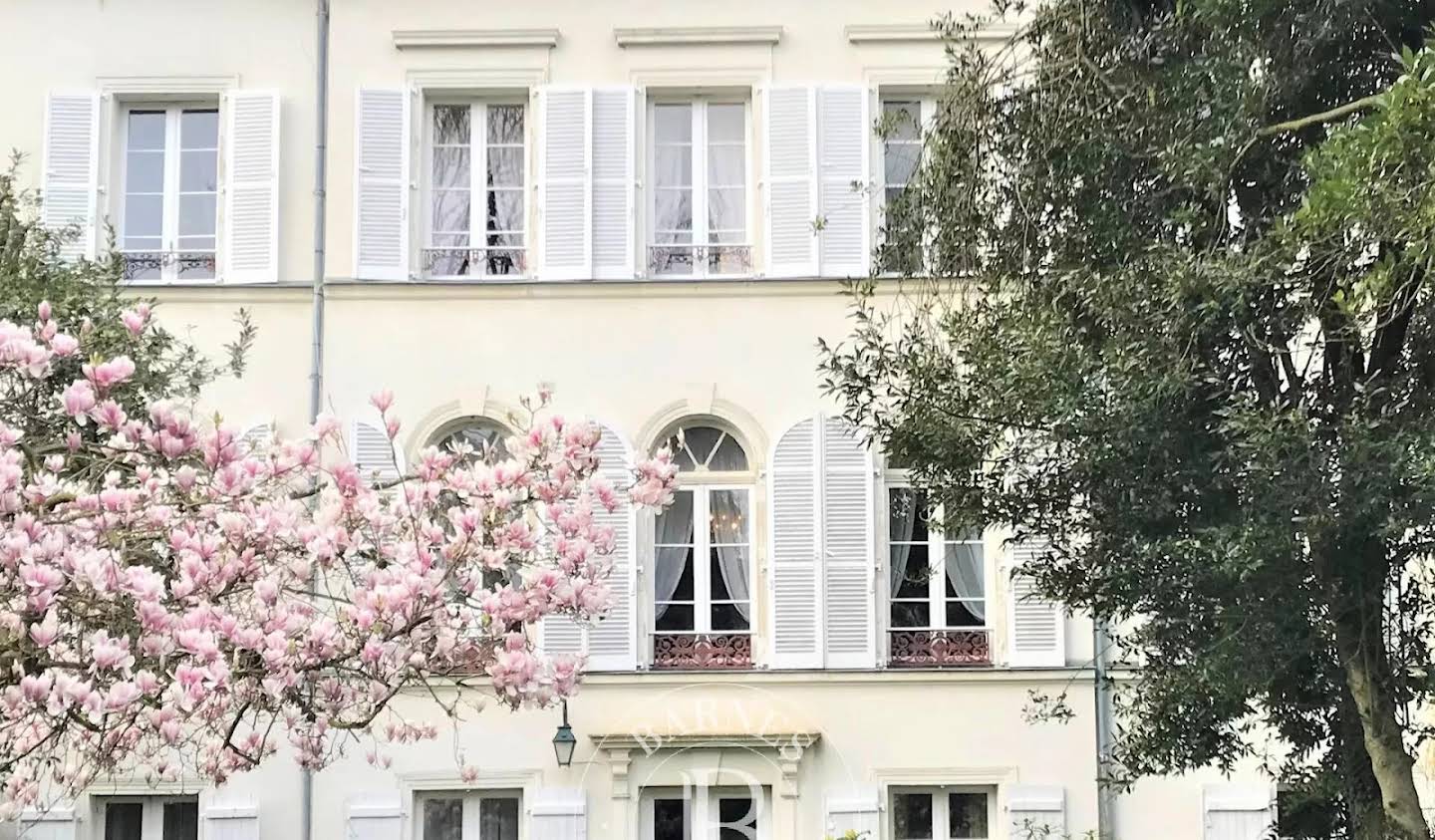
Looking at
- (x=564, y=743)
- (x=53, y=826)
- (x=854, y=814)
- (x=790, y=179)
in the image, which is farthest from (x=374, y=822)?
(x=790, y=179)

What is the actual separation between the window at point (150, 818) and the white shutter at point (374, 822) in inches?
53.2

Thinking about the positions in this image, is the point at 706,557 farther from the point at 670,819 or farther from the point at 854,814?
the point at 854,814

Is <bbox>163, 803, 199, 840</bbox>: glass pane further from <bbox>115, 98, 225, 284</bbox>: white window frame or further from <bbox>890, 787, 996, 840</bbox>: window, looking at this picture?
<bbox>890, 787, 996, 840</bbox>: window

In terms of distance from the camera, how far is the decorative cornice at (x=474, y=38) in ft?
51.3

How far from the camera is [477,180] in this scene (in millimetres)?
15789

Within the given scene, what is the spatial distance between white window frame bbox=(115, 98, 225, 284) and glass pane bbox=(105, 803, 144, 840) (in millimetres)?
4314

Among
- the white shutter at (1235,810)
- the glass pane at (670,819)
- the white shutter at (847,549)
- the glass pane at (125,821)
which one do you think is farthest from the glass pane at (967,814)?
the glass pane at (125,821)

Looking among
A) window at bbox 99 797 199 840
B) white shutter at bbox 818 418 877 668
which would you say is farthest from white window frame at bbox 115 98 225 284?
white shutter at bbox 818 418 877 668

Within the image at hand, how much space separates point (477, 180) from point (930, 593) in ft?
16.9

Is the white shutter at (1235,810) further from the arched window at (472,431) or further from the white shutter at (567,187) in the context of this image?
the white shutter at (567,187)

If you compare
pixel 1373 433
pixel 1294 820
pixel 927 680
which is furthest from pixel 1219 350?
pixel 927 680

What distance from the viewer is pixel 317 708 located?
6.93m

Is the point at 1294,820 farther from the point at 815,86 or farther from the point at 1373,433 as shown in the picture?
the point at 815,86

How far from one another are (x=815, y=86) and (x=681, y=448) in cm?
323
